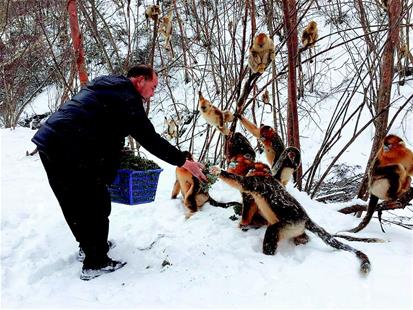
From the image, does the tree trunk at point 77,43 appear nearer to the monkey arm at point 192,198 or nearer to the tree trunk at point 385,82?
the monkey arm at point 192,198

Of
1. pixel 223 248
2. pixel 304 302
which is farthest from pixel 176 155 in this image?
pixel 304 302

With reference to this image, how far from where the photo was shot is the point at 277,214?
2799mm

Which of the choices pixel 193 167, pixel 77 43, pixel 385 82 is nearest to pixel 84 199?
pixel 193 167

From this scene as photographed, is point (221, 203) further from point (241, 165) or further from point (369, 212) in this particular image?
point (369, 212)

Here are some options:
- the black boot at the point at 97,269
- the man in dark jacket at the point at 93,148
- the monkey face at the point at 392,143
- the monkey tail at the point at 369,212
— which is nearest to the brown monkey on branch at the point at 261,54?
the man in dark jacket at the point at 93,148

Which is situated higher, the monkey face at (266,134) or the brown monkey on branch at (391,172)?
the monkey face at (266,134)

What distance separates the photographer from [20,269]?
306 centimetres

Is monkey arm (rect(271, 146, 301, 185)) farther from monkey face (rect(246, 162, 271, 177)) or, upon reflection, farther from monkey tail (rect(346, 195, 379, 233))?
monkey tail (rect(346, 195, 379, 233))

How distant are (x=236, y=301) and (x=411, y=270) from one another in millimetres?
1030

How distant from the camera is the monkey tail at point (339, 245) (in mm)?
2361

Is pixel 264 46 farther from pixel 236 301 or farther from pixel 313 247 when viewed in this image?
pixel 236 301

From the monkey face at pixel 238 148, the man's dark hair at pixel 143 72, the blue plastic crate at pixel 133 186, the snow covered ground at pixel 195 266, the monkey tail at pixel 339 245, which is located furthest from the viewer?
the monkey face at pixel 238 148

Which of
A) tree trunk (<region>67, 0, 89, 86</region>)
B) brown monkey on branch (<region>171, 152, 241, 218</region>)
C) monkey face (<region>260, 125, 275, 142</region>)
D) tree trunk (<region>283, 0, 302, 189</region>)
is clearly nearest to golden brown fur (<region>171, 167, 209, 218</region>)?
brown monkey on branch (<region>171, 152, 241, 218</region>)

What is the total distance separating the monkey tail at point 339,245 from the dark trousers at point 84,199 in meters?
1.44
